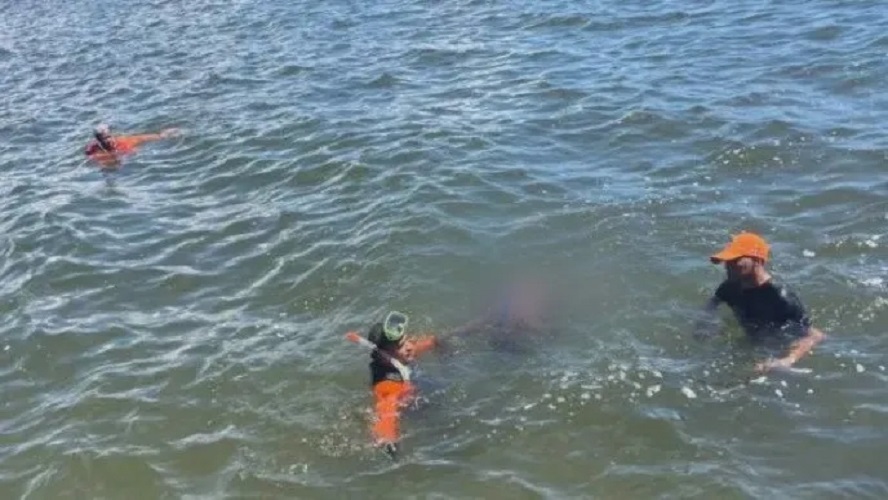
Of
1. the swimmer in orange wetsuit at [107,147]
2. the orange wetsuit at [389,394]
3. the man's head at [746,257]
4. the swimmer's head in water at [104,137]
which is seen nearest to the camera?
the orange wetsuit at [389,394]

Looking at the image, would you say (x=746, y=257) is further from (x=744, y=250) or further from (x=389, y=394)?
(x=389, y=394)

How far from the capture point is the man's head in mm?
8883

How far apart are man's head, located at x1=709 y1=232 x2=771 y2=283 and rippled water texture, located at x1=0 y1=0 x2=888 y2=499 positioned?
0.84 meters

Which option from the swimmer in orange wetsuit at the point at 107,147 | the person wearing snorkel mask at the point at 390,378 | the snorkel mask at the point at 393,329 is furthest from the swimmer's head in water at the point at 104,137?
the snorkel mask at the point at 393,329

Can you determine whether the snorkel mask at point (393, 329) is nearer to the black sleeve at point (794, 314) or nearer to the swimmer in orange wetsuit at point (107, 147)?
the black sleeve at point (794, 314)

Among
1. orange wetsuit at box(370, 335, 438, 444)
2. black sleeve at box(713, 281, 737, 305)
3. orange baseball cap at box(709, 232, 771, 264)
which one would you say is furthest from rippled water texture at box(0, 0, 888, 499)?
orange baseball cap at box(709, 232, 771, 264)

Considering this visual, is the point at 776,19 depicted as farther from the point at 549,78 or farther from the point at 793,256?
the point at 793,256

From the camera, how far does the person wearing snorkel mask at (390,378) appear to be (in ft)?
29.0

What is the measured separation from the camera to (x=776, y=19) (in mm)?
19125

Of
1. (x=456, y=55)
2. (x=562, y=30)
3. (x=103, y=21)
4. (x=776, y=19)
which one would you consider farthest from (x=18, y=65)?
(x=776, y=19)

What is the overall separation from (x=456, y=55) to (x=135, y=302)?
10.5 m

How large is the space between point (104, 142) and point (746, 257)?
12.2 metres

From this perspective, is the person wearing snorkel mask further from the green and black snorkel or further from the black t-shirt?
the green and black snorkel

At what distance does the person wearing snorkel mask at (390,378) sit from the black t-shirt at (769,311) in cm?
350
